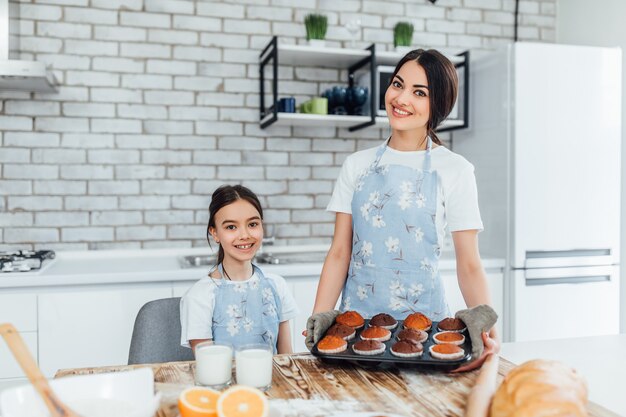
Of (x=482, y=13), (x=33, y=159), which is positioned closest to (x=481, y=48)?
(x=482, y=13)

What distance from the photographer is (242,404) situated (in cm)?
95

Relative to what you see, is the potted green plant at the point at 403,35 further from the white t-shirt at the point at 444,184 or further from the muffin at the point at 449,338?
the muffin at the point at 449,338

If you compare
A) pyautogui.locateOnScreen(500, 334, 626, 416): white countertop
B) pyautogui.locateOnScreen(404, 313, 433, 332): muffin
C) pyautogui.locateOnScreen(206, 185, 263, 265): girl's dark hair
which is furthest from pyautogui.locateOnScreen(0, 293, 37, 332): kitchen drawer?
pyautogui.locateOnScreen(500, 334, 626, 416): white countertop

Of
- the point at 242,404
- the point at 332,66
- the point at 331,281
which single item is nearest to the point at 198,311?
the point at 331,281

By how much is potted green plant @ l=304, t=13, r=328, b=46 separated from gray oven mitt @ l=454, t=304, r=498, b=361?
221 cm

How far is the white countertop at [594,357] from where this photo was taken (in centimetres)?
126

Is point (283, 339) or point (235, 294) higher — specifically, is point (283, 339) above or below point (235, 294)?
below

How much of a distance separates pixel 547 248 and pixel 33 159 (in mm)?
2575

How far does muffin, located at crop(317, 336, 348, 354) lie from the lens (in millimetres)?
1286

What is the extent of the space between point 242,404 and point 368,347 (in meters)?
0.39

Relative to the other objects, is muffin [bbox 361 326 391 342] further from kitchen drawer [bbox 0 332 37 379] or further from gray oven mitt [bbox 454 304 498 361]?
kitchen drawer [bbox 0 332 37 379]

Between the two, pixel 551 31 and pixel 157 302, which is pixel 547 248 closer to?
pixel 551 31

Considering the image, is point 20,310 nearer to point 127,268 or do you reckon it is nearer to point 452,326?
point 127,268

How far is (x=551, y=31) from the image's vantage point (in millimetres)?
3926
